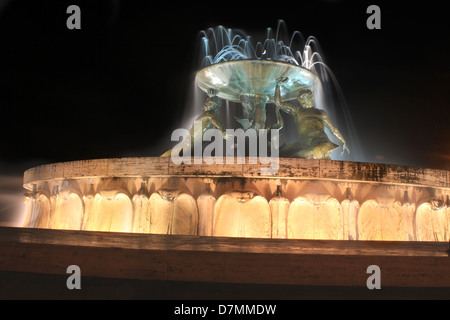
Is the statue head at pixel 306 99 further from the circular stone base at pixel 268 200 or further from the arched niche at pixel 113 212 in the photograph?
the arched niche at pixel 113 212

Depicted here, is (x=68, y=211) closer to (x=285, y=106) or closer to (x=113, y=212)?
(x=113, y=212)

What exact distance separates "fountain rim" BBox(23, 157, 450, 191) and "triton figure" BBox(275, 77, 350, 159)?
1560 mm

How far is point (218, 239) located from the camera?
15.0 feet

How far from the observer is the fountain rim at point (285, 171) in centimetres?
642

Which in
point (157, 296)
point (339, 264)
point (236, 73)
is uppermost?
point (236, 73)

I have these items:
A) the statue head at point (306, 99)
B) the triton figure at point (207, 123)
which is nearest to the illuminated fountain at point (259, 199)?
the triton figure at point (207, 123)

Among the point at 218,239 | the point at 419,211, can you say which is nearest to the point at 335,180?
the point at 419,211

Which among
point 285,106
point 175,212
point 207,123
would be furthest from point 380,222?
point 207,123

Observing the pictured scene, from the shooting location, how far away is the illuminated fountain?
6422mm

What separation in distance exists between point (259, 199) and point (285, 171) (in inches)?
24.4

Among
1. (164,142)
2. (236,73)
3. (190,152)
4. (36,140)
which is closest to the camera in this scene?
(190,152)

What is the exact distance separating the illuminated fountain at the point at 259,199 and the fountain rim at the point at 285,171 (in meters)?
0.02

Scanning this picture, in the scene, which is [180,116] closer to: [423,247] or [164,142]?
[164,142]

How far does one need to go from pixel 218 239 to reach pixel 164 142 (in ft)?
49.8
